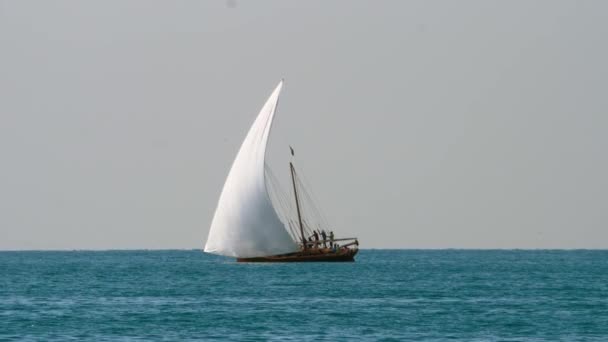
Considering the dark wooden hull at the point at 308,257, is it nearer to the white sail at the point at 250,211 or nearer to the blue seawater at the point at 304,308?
the white sail at the point at 250,211

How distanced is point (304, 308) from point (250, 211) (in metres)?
52.0

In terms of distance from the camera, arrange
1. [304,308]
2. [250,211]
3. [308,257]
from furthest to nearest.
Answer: [308,257]
[250,211]
[304,308]

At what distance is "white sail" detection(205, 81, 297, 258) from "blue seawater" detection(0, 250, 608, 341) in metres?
10.1

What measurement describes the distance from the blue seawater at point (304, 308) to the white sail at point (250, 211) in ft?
33.1

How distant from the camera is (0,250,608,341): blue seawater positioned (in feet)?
214

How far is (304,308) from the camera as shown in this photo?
80.1 metres

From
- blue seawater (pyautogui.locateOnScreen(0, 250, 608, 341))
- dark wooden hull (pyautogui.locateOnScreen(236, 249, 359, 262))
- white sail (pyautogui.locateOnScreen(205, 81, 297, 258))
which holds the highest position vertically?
white sail (pyautogui.locateOnScreen(205, 81, 297, 258))

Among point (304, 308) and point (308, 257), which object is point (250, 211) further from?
point (304, 308)

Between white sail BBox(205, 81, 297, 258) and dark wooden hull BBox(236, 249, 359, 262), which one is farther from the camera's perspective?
dark wooden hull BBox(236, 249, 359, 262)

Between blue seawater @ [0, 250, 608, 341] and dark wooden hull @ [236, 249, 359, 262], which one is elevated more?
dark wooden hull @ [236, 249, 359, 262]

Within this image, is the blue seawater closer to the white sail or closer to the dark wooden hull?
the white sail

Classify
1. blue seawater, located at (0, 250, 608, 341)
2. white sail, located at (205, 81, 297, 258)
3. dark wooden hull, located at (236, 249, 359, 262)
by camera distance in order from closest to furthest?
blue seawater, located at (0, 250, 608, 341) → white sail, located at (205, 81, 297, 258) → dark wooden hull, located at (236, 249, 359, 262)

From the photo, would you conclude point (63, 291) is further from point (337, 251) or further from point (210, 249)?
point (337, 251)

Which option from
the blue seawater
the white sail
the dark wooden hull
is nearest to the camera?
the blue seawater
